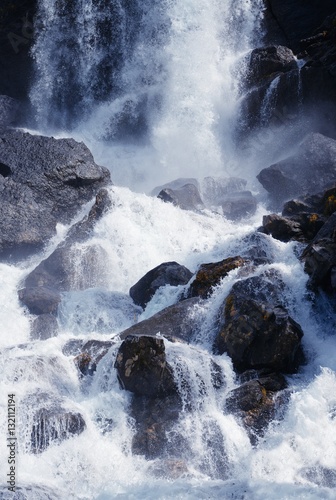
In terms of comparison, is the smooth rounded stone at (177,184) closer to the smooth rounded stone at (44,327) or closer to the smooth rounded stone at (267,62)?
the smooth rounded stone at (267,62)

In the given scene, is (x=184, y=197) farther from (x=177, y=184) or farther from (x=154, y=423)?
(x=154, y=423)

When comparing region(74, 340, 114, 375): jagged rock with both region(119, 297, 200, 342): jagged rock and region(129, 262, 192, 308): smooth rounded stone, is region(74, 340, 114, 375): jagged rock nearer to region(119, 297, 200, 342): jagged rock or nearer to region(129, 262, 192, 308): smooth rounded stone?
region(119, 297, 200, 342): jagged rock

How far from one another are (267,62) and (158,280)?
12215mm

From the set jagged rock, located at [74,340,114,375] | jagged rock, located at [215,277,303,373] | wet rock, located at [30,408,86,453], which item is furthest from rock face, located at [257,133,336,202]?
wet rock, located at [30,408,86,453]

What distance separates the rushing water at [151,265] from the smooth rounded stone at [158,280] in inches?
10.2

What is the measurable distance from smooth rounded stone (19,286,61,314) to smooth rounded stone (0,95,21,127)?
1238cm

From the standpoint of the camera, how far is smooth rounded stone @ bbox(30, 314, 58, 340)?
11.9 m

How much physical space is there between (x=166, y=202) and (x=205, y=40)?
33.0ft

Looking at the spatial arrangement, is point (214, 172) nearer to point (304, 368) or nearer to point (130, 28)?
point (130, 28)

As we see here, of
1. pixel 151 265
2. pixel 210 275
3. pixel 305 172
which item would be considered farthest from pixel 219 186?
pixel 210 275

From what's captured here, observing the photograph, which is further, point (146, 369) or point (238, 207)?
point (238, 207)

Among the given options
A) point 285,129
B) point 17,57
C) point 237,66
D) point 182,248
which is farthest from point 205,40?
point 182,248

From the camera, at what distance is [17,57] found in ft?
78.2

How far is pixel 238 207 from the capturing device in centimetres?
1688
